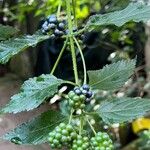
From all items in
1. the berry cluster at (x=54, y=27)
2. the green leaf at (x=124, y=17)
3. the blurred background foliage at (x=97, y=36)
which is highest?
the green leaf at (x=124, y=17)

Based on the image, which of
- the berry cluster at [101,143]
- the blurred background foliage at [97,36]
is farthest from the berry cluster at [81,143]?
the blurred background foliage at [97,36]

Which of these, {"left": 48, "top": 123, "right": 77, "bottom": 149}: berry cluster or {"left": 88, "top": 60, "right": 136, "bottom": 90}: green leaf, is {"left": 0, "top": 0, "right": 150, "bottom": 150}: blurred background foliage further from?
{"left": 48, "top": 123, "right": 77, "bottom": 149}: berry cluster

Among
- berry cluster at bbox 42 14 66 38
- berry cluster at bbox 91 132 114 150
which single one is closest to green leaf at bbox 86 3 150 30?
berry cluster at bbox 42 14 66 38

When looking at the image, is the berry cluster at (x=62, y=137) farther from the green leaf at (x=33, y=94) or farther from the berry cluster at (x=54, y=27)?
the berry cluster at (x=54, y=27)

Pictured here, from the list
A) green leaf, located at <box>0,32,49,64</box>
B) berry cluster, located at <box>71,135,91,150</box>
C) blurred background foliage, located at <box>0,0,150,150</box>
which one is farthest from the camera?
blurred background foliage, located at <box>0,0,150,150</box>

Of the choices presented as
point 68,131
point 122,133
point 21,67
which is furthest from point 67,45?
point 122,133

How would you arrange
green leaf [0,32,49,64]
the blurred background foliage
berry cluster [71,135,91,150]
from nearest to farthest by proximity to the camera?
berry cluster [71,135,91,150] → green leaf [0,32,49,64] → the blurred background foliage

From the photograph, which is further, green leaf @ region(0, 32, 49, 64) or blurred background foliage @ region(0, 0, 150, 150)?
blurred background foliage @ region(0, 0, 150, 150)
